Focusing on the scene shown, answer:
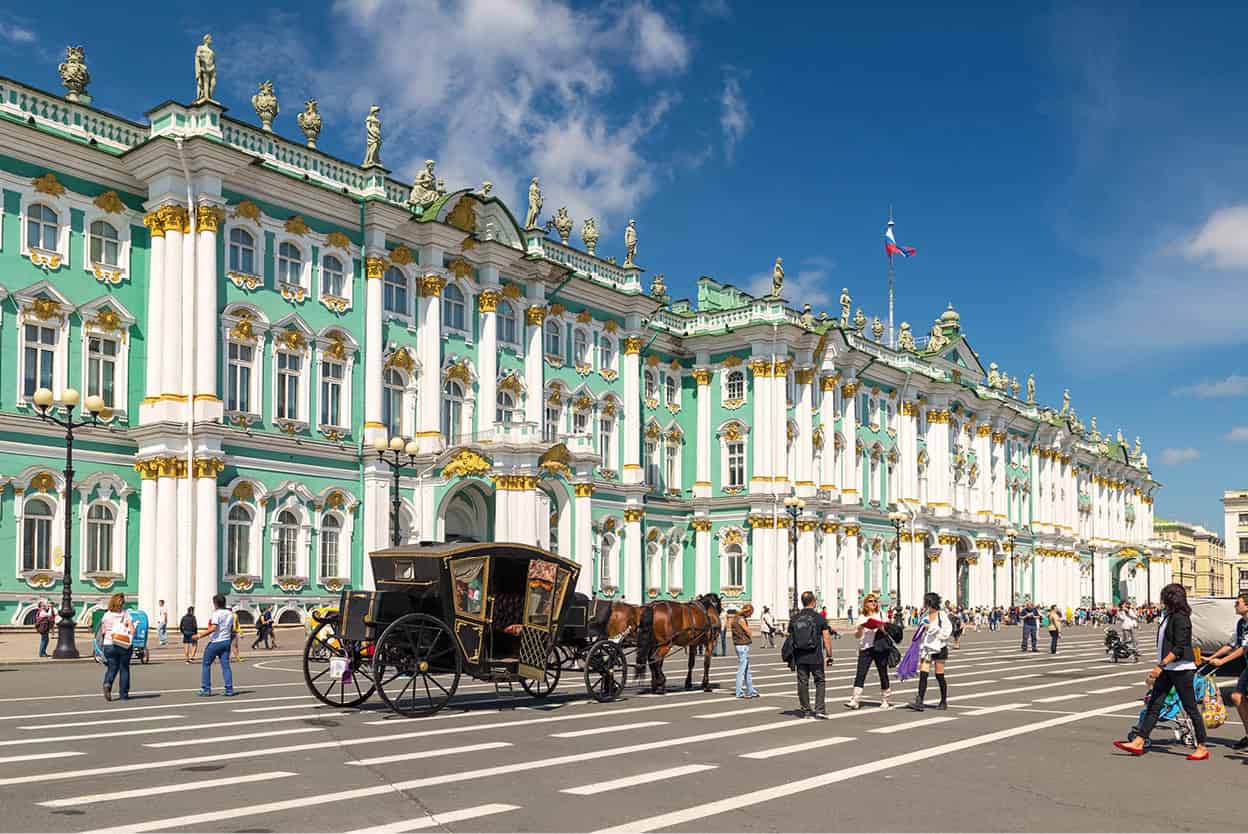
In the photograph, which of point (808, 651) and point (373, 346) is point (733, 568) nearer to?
point (373, 346)

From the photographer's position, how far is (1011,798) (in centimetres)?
1154

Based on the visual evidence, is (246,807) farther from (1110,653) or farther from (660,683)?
(1110,653)

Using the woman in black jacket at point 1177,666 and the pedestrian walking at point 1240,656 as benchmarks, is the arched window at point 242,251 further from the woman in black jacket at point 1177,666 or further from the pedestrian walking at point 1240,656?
the pedestrian walking at point 1240,656

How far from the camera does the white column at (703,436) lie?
63469mm

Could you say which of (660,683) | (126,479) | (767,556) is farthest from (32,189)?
(767,556)

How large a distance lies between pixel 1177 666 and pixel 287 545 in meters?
31.7

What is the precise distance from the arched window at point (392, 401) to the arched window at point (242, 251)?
20.9 ft

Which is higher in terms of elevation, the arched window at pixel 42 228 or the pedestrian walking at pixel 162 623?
the arched window at pixel 42 228

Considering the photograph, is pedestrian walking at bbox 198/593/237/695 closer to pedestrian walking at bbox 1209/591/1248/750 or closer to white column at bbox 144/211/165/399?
pedestrian walking at bbox 1209/591/1248/750

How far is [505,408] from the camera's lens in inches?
1957

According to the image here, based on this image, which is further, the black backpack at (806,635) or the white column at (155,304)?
the white column at (155,304)

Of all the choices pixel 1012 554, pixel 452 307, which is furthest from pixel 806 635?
pixel 1012 554

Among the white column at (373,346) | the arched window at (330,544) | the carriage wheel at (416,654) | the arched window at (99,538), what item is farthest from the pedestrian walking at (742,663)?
the white column at (373,346)

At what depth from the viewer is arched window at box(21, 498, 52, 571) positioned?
3500cm
